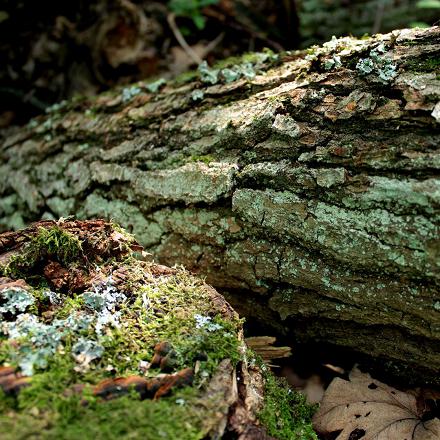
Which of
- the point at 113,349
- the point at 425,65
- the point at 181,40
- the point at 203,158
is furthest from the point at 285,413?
the point at 181,40

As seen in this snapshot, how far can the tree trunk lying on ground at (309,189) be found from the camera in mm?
1747

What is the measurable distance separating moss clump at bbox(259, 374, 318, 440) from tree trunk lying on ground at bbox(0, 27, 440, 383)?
408mm

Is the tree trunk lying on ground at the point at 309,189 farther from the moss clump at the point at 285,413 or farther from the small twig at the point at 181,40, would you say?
the small twig at the point at 181,40

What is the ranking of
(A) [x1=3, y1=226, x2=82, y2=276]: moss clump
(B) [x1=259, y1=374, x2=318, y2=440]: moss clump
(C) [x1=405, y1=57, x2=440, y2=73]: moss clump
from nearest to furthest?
(B) [x1=259, y1=374, x2=318, y2=440]: moss clump → (A) [x1=3, y1=226, x2=82, y2=276]: moss clump → (C) [x1=405, y1=57, x2=440, y2=73]: moss clump

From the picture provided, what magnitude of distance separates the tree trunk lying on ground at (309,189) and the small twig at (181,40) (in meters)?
1.98

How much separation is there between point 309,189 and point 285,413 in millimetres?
908

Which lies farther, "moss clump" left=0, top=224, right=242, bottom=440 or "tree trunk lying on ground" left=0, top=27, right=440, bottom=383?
"tree trunk lying on ground" left=0, top=27, right=440, bottom=383

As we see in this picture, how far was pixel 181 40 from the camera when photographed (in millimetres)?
4613

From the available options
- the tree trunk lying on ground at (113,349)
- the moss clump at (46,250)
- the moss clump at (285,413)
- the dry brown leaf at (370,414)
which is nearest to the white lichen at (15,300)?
the tree trunk lying on ground at (113,349)

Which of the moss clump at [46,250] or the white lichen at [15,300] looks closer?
the white lichen at [15,300]

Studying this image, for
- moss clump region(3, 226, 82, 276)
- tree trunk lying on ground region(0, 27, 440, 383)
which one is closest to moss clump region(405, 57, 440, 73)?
tree trunk lying on ground region(0, 27, 440, 383)

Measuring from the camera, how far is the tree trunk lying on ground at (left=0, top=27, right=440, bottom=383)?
5.73ft

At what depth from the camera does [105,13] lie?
4.55 meters

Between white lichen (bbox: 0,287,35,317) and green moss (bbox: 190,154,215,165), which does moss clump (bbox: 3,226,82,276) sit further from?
green moss (bbox: 190,154,215,165)
